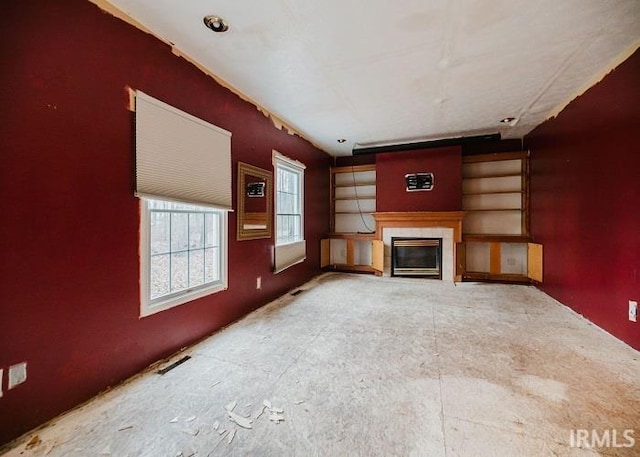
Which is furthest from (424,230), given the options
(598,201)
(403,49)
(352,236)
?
(403,49)

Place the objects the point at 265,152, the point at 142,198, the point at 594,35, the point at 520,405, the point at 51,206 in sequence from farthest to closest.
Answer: the point at 265,152 → the point at 594,35 → the point at 142,198 → the point at 520,405 → the point at 51,206

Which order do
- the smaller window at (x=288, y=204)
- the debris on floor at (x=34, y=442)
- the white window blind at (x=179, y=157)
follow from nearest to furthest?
the debris on floor at (x=34, y=442) < the white window blind at (x=179, y=157) < the smaller window at (x=288, y=204)

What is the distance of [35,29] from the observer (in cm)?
145

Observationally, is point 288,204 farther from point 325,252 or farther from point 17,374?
point 17,374

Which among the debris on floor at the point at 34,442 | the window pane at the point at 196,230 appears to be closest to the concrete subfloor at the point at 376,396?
the debris on floor at the point at 34,442

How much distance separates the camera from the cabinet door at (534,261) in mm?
4254

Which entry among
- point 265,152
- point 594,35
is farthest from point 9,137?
point 594,35

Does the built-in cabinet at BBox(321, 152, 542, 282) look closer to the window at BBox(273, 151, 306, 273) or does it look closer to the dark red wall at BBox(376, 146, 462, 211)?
the dark red wall at BBox(376, 146, 462, 211)

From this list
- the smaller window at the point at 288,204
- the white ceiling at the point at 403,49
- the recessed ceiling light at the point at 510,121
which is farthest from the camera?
the smaller window at the point at 288,204

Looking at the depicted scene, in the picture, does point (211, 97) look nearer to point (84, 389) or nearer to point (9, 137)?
point (9, 137)

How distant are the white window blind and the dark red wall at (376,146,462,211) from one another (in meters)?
3.47

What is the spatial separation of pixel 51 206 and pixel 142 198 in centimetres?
52

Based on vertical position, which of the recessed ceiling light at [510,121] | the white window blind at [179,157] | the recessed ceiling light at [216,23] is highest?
the recessed ceiling light at [510,121]

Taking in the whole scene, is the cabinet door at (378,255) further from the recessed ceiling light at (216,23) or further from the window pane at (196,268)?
the recessed ceiling light at (216,23)
